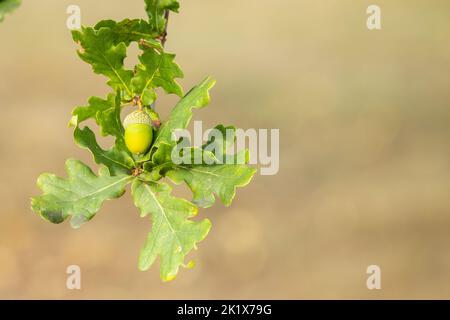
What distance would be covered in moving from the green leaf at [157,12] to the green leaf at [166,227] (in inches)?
12.5

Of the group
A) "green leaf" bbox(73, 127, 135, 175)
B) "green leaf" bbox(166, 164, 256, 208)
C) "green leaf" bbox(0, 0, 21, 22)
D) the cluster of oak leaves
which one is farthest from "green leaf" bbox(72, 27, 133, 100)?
"green leaf" bbox(0, 0, 21, 22)

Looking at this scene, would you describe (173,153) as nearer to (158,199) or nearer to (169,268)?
(158,199)

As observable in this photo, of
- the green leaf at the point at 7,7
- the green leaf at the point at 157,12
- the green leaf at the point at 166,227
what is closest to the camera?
the green leaf at the point at 7,7

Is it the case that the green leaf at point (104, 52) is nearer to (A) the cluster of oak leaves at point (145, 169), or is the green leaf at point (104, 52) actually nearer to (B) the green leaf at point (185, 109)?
(A) the cluster of oak leaves at point (145, 169)

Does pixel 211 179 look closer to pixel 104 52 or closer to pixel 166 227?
pixel 166 227

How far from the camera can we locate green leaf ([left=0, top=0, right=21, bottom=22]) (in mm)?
961

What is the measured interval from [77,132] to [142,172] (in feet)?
0.49

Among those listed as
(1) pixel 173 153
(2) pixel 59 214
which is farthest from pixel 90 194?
(1) pixel 173 153

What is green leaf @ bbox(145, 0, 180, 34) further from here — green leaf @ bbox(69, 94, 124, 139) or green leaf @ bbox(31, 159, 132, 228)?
green leaf @ bbox(31, 159, 132, 228)

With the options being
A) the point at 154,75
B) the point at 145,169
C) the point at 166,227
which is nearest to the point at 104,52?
the point at 154,75

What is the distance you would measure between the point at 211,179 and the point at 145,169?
0.43ft

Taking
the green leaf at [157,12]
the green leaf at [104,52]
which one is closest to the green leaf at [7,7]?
the green leaf at [104,52]

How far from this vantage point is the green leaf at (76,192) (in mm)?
1324

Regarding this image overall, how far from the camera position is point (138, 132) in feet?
4.49
